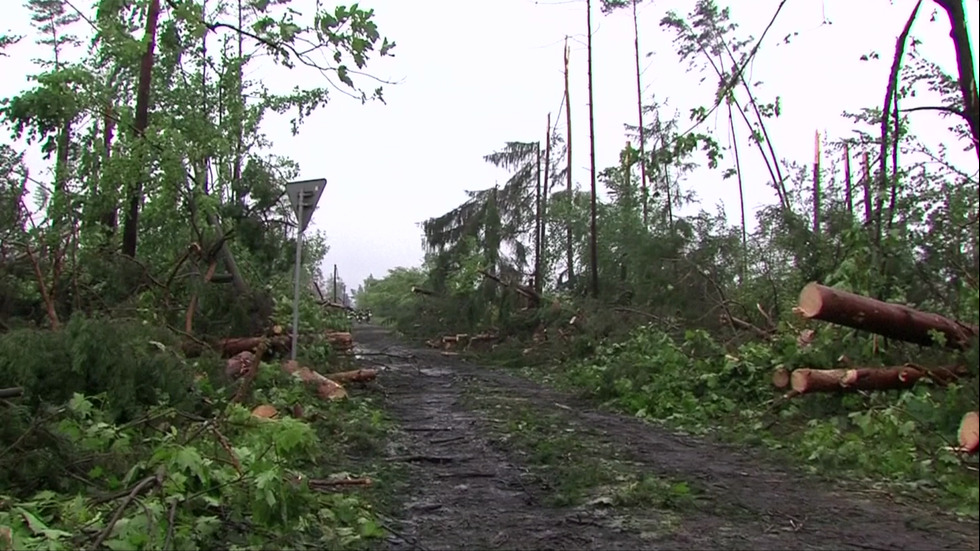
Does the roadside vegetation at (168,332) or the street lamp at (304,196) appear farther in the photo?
→ the street lamp at (304,196)

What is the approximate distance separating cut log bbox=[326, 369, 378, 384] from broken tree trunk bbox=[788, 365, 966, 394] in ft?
19.1

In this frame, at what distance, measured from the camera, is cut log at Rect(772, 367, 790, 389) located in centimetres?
866

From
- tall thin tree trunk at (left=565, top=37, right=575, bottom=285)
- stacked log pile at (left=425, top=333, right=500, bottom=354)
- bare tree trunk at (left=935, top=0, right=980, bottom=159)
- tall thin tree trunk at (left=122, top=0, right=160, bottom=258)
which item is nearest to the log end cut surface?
bare tree trunk at (left=935, top=0, right=980, bottom=159)

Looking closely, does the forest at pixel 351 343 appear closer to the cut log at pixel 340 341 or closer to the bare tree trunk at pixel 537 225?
the cut log at pixel 340 341

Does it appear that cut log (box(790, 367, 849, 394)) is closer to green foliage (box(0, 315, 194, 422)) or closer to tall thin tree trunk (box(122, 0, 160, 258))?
green foliage (box(0, 315, 194, 422))

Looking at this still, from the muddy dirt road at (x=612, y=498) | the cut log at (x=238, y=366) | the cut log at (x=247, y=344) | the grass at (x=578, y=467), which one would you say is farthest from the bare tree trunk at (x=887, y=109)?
the cut log at (x=247, y=344)

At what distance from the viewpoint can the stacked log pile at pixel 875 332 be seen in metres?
6.21

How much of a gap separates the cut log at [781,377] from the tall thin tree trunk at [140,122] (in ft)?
34.0

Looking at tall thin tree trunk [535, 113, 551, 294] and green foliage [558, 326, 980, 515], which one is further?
tall thin tree trunk [535, 113, 551, 294]

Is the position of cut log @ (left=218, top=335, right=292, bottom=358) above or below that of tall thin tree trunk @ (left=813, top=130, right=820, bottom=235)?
below

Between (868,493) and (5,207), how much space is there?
36.7 feet

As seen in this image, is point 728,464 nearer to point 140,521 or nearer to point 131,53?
point 140,521

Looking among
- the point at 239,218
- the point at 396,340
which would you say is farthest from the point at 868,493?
the point at 396,340

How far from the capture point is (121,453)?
17.8ft
